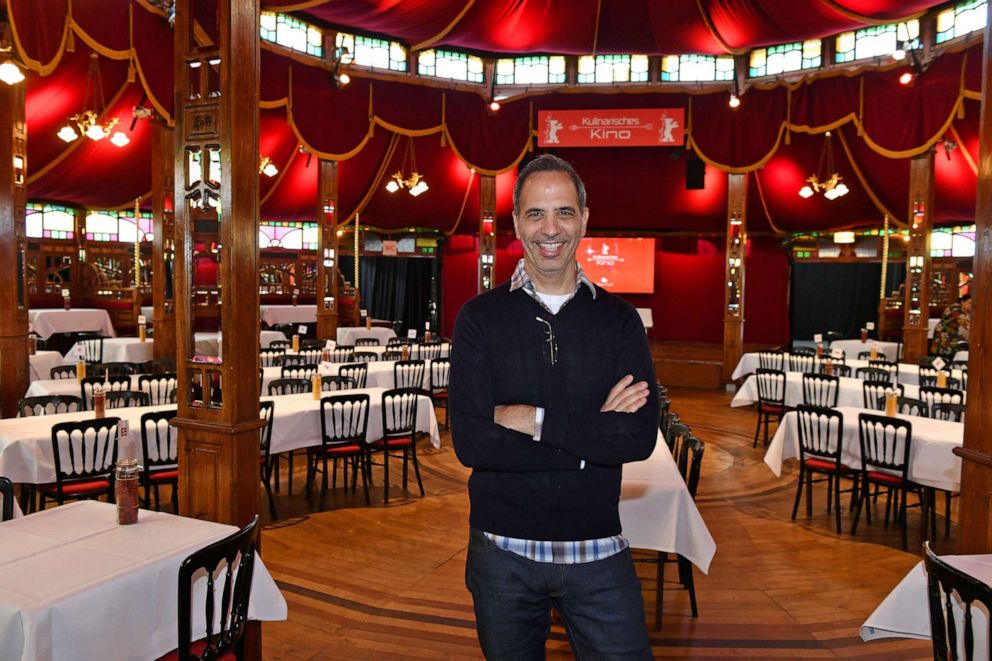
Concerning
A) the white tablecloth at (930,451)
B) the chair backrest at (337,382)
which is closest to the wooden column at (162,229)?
the chair backrest at (337,382)

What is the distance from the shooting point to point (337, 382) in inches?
272

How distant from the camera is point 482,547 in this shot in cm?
164

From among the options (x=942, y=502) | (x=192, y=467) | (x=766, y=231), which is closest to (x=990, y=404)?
(x=192, y=467)

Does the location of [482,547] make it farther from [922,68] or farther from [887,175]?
[887,175]

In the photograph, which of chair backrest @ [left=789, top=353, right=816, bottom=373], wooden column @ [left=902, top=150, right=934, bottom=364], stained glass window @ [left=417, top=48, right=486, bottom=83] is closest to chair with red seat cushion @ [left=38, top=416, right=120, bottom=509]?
chair backrest @ [left=789, top=353, right=816, bottom=373]

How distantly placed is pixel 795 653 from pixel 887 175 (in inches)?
466

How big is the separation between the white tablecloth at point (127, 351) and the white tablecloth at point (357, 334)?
3358 millimetres

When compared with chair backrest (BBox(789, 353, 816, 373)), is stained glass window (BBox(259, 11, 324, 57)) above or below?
above

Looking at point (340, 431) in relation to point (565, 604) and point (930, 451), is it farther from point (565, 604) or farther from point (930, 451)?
point (565, 604)

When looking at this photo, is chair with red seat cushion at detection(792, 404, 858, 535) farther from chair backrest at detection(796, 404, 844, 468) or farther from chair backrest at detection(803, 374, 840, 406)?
chair backrest at detection(803, 374, 840, 406)

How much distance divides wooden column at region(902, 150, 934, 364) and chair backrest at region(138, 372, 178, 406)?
996 centimetres

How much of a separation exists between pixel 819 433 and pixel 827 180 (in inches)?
366

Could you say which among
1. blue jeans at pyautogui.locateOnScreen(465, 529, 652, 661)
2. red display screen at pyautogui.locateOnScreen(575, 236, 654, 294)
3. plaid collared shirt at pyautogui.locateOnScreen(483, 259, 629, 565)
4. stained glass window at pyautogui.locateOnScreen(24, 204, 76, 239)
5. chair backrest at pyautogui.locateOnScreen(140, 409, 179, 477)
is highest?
stained glass window at pyautogui.locateOnScreen(24, 204, 76, 239)

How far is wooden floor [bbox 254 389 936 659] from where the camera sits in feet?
11.3
